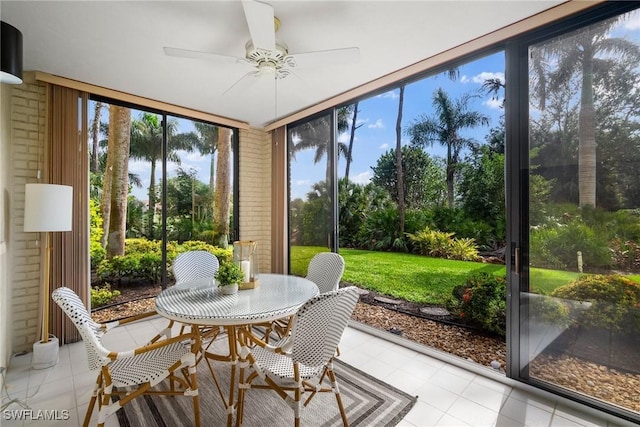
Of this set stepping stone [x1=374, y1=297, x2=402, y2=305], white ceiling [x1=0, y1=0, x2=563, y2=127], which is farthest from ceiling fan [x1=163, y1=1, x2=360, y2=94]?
stepping stone [x1=374, y1=297, x2=402, y2=305]

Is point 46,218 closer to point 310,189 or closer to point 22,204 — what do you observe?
point 22,204

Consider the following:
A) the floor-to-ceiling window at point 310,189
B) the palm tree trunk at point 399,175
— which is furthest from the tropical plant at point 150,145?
the palm tree trunk at point 399,175

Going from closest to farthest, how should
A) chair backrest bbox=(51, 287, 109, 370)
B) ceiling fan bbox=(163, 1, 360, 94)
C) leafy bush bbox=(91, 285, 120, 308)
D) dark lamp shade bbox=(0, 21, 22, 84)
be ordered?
chair backrest bbox=(51, 287, 109, 370), dark lamp shade bbox=(0, 21, 22, 84), ceiling fan bbox=(163, 1, 360, 94), leafy bush bbox=(91, 285, 120, 308)

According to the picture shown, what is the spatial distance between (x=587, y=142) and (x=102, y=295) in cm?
534

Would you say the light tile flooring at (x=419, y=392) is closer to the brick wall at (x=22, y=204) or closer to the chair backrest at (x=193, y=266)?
the brick wall at (x=22, y=204)

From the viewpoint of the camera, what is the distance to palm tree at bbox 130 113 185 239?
13.0ft

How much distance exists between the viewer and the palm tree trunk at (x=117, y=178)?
3.87 m

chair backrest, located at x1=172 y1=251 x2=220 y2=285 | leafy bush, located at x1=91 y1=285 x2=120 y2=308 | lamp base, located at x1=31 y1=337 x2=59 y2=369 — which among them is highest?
chair backrest, located at x1=172 y1=251 x2=220 y2=285

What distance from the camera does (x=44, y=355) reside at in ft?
8.08

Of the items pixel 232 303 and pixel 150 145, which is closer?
pixel 232 303

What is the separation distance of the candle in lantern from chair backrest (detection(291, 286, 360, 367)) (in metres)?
0.88

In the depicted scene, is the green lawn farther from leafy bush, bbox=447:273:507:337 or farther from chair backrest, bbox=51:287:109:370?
chair backrest, bbox=51:287:109:370

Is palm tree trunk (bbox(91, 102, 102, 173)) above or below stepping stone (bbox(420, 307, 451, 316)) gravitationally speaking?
above

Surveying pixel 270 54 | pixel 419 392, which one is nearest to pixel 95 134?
pixel 270 54
